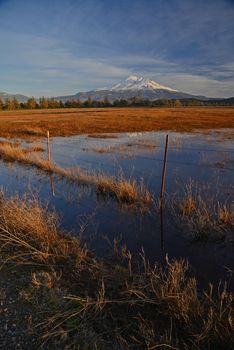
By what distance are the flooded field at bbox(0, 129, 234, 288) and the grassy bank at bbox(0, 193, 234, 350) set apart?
1.25 meters

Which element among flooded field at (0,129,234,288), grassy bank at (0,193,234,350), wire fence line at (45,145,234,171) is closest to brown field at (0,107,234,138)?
wire fence line at (45,145,234,171)

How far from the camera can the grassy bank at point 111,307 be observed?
3.89 meters

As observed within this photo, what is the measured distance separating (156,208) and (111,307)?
5534mm

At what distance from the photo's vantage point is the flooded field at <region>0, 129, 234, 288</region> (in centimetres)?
711

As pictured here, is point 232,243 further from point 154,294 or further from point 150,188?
point 150,188

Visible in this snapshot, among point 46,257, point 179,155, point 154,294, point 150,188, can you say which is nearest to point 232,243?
point 154,294

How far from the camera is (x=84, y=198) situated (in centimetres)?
1123

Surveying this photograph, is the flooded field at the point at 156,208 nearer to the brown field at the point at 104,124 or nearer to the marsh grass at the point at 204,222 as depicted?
the marsh grass at the point at 204,222

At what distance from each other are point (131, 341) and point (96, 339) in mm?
498

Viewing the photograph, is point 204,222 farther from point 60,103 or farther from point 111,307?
point 60,103

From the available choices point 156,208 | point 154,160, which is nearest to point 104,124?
point 154,160

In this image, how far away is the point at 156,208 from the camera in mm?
9836

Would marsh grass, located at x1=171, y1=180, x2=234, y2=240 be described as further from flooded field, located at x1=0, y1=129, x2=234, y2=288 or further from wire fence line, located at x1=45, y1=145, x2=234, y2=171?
wire fence line, located at x1=45, y1=145, x2=234, y2=171

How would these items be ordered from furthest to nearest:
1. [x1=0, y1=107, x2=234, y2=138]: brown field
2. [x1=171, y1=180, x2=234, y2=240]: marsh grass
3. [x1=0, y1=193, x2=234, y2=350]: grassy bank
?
[x1=0, y1=107, x2=234, y2=138]: brown field, [x1=171, y1=180, x2=234, y2=240]: marsh grass, [x1=0, y1=193, x2=234, y2=350]: grassy bank
